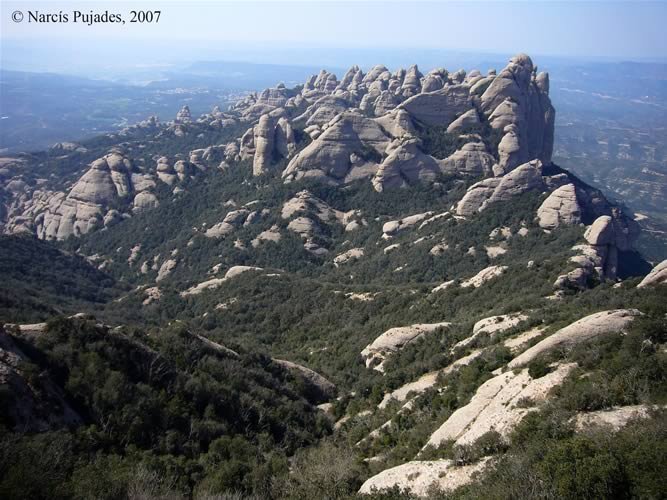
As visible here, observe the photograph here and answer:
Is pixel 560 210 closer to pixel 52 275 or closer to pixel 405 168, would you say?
pixel 405 168

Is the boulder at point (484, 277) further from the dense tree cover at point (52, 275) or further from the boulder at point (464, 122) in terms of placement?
the boulder at point (464, 122)

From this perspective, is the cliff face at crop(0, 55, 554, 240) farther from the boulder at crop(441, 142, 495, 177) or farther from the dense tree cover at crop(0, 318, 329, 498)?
the dense tree cover at crop(0, 318, 329, 498)

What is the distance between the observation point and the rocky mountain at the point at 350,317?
17.3 m

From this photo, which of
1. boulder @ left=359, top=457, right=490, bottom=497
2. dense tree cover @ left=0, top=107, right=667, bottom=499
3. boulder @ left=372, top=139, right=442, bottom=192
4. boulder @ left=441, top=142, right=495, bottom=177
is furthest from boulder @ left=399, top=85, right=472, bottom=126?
boulder @ left=359, top=457, right=490, bottom=497

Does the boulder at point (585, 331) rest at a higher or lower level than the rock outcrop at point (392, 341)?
higher

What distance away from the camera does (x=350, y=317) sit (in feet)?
168

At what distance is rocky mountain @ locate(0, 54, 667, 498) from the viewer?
A: 17266mm

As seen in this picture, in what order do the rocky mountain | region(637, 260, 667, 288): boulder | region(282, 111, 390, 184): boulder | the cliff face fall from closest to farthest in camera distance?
1. the rocky mountain
2. region(637, 260, 667, 288): boulder
3. the cliff face
4. region(282, 111, 390, 184): boulder

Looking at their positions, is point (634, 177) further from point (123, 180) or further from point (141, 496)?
point (141, 496)

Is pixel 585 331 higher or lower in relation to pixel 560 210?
higher

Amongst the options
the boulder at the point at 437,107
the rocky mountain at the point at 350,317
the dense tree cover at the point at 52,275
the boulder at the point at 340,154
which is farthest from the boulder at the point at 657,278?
the boulder at the point at 437,107

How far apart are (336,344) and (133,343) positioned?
70.0ft

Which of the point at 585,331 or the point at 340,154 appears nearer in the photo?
the point at 585,331

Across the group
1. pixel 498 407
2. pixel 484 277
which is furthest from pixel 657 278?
pixel 484 277
